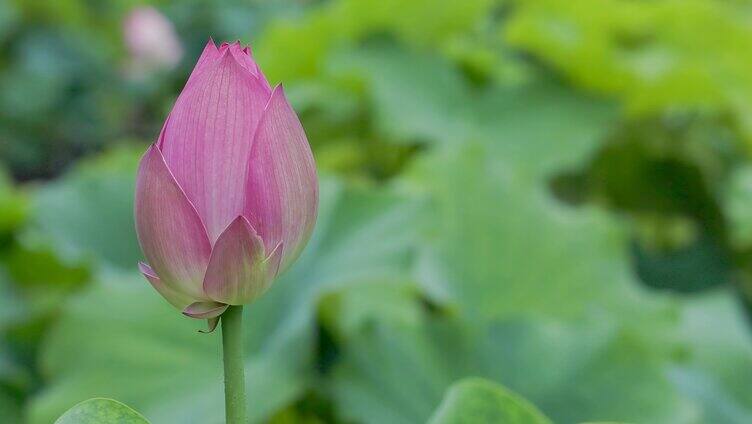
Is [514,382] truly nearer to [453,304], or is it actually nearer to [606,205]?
[453,304]

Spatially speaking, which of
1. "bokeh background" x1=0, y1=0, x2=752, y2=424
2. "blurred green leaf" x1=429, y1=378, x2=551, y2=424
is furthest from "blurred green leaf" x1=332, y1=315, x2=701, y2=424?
"blurred green leaf" x1=429, y1=378, x2=551, y2=424

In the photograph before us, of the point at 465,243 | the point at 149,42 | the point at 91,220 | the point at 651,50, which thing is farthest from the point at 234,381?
the point at 149,42

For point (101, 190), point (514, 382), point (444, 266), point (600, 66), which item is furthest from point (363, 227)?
point (600, 66)

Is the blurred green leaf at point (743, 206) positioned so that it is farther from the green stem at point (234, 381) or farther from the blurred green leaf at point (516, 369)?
the green stem at point (234, 381)

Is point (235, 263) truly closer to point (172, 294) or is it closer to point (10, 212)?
point (172, 294)

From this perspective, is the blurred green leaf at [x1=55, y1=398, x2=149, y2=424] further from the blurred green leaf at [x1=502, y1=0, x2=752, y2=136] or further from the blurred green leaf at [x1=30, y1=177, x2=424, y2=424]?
the blurred green leaf at [x1=502, y1=0, x2=752, y2=136]

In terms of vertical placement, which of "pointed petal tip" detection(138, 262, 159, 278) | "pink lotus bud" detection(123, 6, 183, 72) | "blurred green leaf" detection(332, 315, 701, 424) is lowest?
"blurred green leaf" detection(332, 315, 701, 424)
